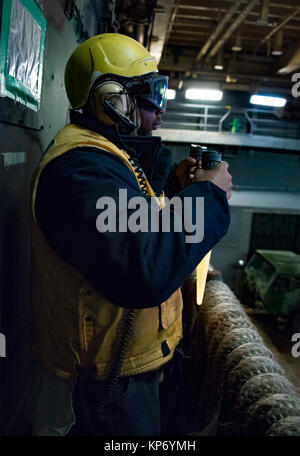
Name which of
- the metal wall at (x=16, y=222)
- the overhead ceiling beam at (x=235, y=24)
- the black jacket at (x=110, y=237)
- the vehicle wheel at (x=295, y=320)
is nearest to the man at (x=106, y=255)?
the black jacket at (x=110, y=237)

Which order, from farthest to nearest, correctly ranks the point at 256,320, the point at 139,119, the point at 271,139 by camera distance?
the point at 271,139, the point at 256,320, the point at 139,119

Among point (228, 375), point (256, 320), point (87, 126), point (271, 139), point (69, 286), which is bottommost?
point (256, 320)

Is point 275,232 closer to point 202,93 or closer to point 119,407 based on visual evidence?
point 202,93

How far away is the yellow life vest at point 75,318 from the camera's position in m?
1.38

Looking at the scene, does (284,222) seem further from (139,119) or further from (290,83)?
(139,119)

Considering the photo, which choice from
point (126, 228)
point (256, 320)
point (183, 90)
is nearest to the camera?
point (126, 228)

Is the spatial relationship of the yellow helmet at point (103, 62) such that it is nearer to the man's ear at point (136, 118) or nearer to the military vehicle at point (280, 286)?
the man's ear at point (136, 118)

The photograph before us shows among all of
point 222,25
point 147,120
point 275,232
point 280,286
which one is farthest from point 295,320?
point 147,120

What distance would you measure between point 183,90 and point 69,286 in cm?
1169

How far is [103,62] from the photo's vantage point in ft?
5.15

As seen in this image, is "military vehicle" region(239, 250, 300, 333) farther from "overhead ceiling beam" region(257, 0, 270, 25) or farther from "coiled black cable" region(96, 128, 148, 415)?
"coiled black cable" region(96, 128, 148, 415)

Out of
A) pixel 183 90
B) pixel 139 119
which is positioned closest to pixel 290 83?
pixel 183 90

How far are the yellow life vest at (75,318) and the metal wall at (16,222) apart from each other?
15cm
